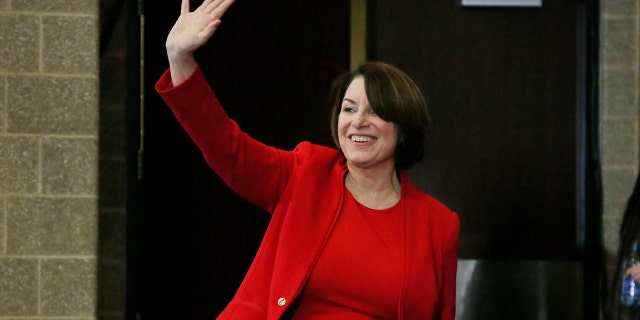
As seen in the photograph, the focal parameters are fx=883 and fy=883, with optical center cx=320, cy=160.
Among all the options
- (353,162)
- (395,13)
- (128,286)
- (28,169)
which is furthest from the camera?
(395,13)

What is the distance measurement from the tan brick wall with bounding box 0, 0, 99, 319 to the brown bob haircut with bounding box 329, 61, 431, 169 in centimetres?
98

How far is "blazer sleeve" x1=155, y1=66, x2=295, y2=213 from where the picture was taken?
1942 millimetres

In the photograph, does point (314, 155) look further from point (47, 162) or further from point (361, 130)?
point (47, 162)

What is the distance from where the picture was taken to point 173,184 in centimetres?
336

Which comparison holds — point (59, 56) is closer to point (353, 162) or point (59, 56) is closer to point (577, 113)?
point (353, 162)

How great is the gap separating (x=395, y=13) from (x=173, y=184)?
105 centimetres

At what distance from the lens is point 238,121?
3.36m

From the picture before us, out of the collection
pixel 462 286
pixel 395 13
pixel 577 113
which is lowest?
pixel 462 286

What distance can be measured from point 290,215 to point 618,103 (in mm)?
1582

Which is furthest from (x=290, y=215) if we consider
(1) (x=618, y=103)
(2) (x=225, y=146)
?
(1) (x=618, y=103)

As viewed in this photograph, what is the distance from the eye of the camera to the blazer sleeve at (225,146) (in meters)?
1.94

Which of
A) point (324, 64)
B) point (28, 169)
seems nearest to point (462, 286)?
point (324, 64)

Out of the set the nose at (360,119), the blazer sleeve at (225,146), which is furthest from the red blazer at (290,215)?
the nose at (360,119)

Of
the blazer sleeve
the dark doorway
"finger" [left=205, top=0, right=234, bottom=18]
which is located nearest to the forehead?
the blazer sleeve
